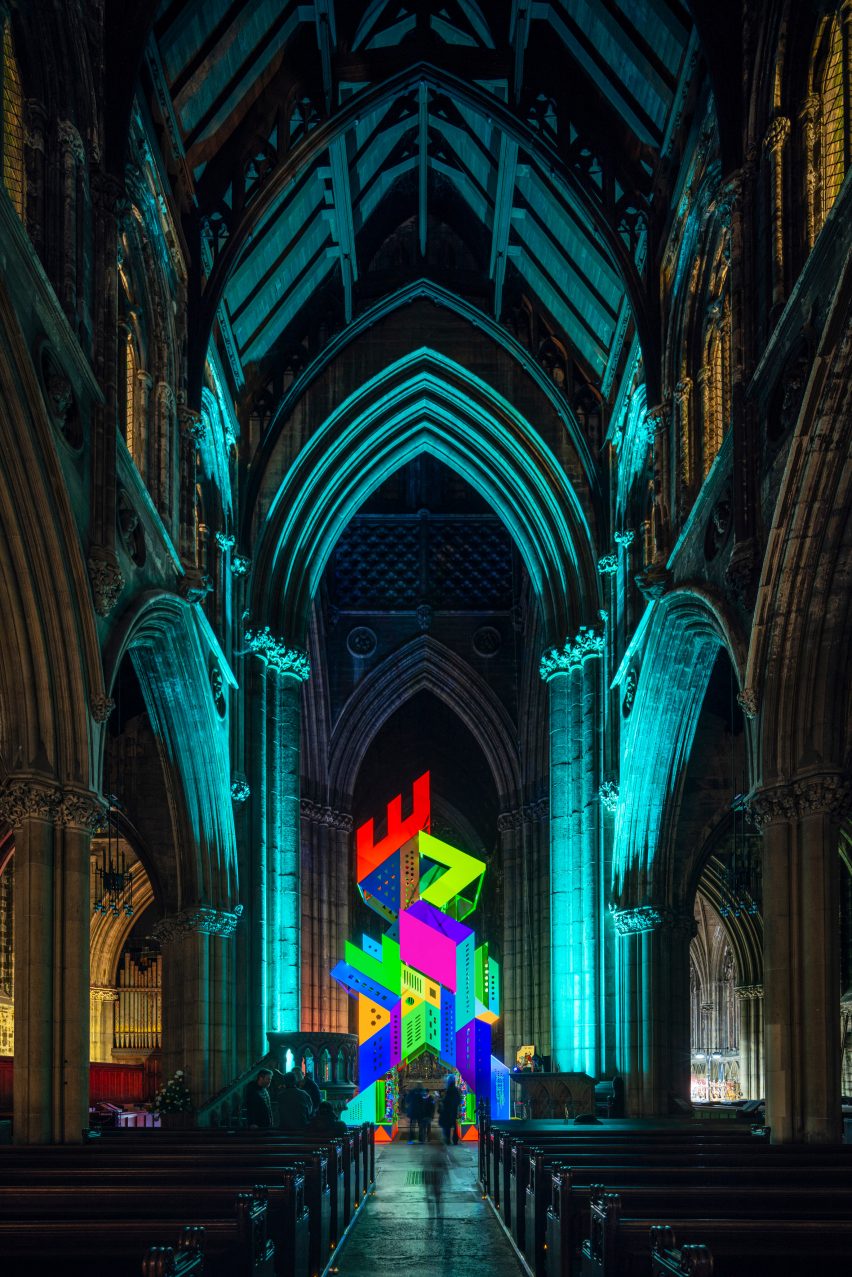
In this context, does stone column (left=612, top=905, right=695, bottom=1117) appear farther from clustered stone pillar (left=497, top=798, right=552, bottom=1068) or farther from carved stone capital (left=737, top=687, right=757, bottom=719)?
clustered stone pillar (left=497, top=798, right=552, bottom=1068)

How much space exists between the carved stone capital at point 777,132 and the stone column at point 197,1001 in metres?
13.1

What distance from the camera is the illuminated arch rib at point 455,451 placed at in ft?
84.4

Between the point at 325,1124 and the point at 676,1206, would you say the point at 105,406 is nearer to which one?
the point at 325,1124

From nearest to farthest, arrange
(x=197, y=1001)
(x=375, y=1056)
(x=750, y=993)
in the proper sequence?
1. (x=197, y=1001)
2. (x=750, y=993)
3. (x=375, y=1056)

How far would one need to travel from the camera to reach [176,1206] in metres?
7.62

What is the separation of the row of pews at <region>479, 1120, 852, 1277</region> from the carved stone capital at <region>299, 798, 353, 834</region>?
22.8 meters

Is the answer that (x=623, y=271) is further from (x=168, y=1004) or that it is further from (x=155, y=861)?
(x=168, y=1004)

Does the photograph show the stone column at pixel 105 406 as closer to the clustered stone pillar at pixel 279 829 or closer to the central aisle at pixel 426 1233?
the central aisle at pixel 426 1233

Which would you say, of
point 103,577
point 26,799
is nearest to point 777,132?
point 103,577

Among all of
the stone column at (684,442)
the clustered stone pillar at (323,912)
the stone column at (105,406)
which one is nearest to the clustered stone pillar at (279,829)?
the stone column at (684,442)

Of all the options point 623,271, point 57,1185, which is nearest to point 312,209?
point 623,271

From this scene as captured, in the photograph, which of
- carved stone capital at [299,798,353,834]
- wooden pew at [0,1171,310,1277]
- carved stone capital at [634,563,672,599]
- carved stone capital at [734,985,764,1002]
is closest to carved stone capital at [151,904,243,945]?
carved stone capital at [634,563,672,599]

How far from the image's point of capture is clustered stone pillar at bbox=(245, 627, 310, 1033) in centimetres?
2467

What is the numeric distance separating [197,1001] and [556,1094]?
592cm
